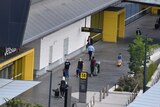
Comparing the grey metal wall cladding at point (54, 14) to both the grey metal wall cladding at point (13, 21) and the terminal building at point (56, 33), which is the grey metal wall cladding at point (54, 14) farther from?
the grey metal wall cladding at point (13, 21)

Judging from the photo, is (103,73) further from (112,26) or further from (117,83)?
(112,26)

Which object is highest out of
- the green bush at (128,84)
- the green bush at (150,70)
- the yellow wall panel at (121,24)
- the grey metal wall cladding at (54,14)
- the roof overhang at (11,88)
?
the yellow wall panel at (121,24)

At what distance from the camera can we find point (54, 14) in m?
49.6

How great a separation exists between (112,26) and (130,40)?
2.99m

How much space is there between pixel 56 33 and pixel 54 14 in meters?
1.29

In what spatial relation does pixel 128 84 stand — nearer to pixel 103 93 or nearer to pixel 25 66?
pixel 103 93

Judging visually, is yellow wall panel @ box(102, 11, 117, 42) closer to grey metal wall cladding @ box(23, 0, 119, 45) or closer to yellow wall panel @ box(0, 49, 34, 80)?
grey metal wall cladding @ box(23, 0, 119, 45)

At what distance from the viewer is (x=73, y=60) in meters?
53.2

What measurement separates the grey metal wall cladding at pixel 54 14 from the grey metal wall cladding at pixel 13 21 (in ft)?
9.84

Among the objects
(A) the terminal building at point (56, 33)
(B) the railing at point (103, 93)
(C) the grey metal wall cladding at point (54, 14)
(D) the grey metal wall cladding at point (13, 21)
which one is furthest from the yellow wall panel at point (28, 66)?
(D) the grey metal wall cladding at point (13, 21)

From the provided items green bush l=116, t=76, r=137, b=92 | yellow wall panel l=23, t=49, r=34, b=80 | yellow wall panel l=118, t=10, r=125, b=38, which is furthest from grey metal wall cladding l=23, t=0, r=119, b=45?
yellow wall panel l=118, t=10, r=125, b=38

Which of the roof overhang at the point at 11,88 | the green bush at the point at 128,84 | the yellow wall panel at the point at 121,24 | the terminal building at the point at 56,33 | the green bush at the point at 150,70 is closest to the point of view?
the roof overhang at the point at 11,88

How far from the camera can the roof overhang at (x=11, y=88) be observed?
32625mm

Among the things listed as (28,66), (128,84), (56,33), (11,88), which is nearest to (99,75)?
(56,33)
